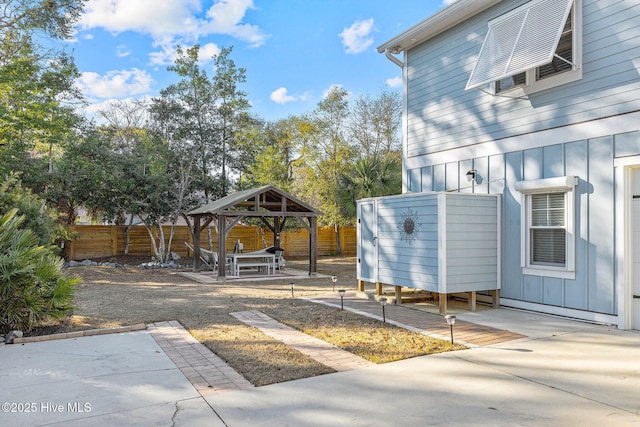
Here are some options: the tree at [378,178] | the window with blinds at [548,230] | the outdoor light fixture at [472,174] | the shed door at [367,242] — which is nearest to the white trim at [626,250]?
the window with blinds at [548,230]

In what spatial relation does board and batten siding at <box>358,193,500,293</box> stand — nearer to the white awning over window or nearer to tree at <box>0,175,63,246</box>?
the white awning over window

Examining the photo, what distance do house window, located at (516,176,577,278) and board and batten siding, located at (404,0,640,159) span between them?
924 millimetres

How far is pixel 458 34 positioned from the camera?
7.80 metres

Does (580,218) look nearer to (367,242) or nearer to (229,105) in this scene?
(367,242)

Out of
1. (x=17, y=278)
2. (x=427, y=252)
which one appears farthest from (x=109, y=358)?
(x=427, y=252)

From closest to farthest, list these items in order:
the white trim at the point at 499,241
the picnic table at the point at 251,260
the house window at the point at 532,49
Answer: the house window at the point at 532,49 → the white trim at the point at 499,241 → the picnic table at the point at 251,260

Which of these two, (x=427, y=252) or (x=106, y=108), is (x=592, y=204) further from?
(x=106, y=108)

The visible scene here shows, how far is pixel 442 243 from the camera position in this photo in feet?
20.9

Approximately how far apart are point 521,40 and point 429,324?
442 centimetres

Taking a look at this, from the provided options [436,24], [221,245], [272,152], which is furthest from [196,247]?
[436,24]

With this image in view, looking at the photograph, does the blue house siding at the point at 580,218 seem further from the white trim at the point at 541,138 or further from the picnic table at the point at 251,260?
the picnic table at the point at 251,260

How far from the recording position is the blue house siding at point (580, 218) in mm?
5523

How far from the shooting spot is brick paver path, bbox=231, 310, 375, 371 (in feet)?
13.8

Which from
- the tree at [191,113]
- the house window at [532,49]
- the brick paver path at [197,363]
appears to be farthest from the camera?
the tree at [191,113]
